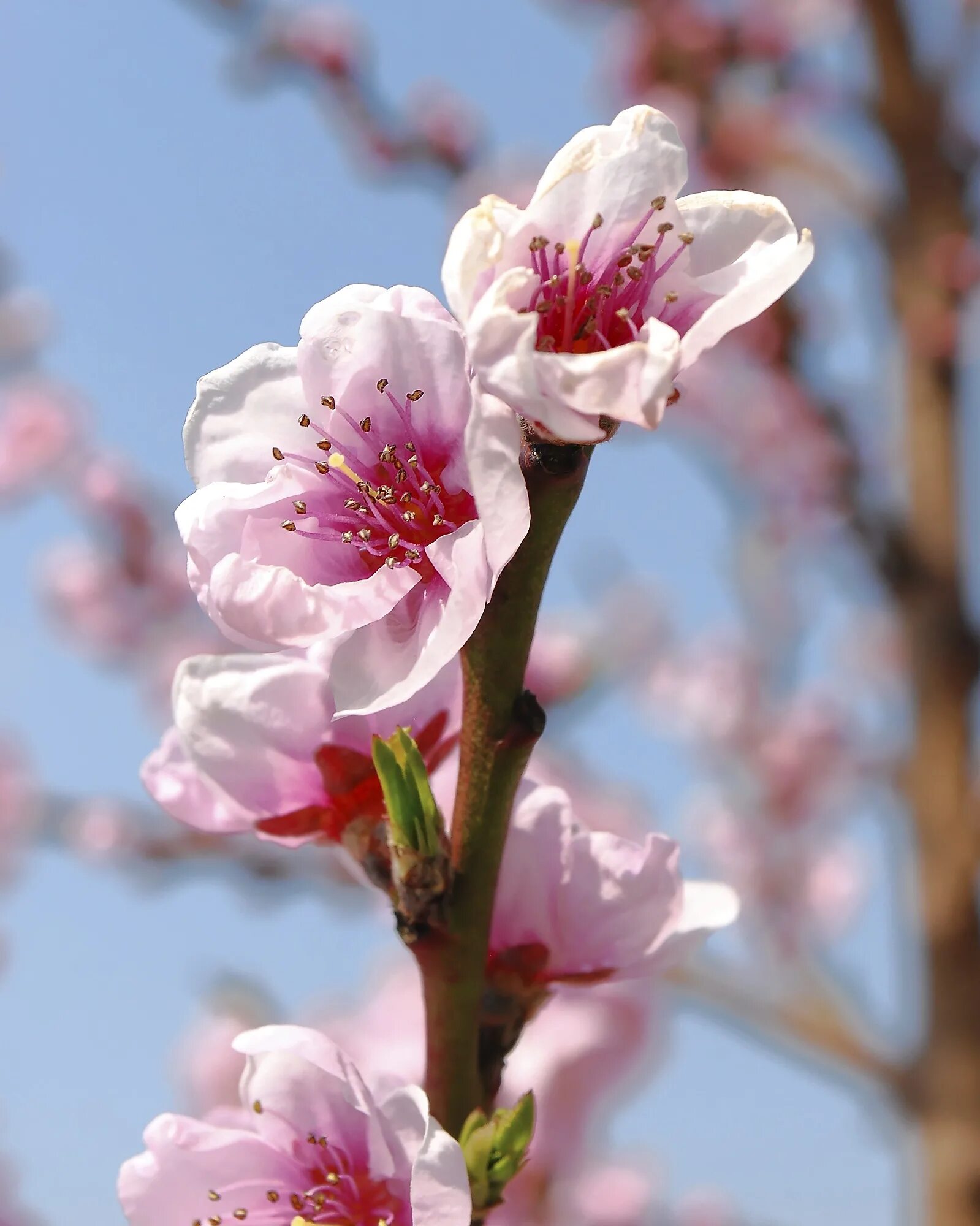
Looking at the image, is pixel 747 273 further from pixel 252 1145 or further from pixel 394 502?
pixel 252 1145

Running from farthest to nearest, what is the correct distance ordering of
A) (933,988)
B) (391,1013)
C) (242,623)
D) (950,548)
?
(950,548), (933,988), (391,1013), (242,623)

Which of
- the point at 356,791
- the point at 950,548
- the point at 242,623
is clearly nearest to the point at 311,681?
Answer: the point at 356,791

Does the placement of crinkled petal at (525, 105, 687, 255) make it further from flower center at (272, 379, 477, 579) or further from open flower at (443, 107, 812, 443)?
flower center at (272, 379, 477, 579)

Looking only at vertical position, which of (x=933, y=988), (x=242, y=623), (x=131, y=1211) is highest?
(x=242, y=623)

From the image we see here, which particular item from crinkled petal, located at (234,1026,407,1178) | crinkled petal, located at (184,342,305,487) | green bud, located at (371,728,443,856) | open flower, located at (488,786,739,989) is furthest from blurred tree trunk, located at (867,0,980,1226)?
crinkled petal, located at (184,342,305,487)

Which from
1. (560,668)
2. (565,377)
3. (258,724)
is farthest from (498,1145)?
(560,668)

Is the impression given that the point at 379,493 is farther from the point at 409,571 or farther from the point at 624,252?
the point at 624,252

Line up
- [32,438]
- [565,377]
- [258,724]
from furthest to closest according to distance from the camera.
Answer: [32,438] → [258,724] → [565,377]
